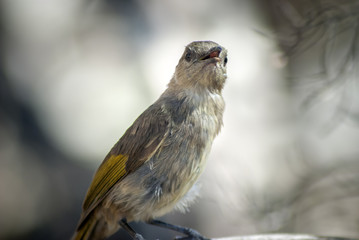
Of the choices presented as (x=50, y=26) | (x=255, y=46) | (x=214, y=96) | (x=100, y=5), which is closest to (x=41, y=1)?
(x=50, y=26)

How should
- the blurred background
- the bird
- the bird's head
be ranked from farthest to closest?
the blurred background → the bird → the bird's head

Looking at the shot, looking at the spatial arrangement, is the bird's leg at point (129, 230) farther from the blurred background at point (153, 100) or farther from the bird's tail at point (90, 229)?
the blurred background at point (153, 100)

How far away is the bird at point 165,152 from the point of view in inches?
122

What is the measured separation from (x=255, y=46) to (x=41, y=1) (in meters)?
2.84

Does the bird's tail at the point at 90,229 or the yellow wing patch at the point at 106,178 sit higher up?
the yellow wing patch at the point at 106,178

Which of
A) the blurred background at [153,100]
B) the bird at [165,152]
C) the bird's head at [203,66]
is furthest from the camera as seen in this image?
the blurred background at [153,100]

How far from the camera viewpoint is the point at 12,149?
19.0ft

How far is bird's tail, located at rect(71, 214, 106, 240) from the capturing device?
3.32 m

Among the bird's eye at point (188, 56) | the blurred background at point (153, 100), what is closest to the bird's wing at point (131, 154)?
the bird's eye at point (188, 56)

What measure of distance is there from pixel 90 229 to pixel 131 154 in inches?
24.5

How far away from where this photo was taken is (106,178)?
3178 mm

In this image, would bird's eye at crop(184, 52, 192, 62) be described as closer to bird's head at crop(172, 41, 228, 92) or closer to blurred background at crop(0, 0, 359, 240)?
bird's head at crop(172, 41, 228, 92)

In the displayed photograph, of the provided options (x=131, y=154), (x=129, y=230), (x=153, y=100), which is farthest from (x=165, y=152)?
(x=153, y=100)

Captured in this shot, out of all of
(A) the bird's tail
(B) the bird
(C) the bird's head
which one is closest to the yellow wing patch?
(B) the bird
